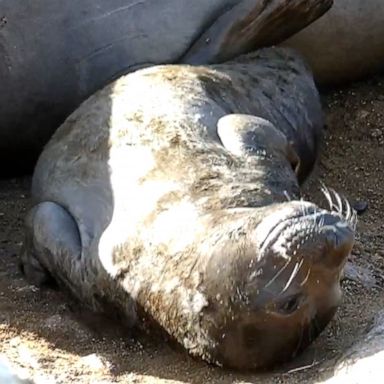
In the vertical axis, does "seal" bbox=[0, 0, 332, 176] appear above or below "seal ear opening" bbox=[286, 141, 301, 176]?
above

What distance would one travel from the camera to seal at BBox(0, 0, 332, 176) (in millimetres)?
5449

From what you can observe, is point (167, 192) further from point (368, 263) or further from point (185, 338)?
point (368, 263)

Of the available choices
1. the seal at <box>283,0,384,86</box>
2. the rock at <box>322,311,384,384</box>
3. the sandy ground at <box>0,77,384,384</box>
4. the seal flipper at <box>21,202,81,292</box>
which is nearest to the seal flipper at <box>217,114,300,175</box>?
the sandy ground at <box>0,77,384,384</box>

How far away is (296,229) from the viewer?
12.5 feet

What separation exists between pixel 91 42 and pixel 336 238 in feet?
6.67

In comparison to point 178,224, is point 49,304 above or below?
below

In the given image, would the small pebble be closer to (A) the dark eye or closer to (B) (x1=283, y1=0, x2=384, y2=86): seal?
(B) (x1=283, y1=0, x2=384, y2=86): seal

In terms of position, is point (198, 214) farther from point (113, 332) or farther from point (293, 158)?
point (293, 158)

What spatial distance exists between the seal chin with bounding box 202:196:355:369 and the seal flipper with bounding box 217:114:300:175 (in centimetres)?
76

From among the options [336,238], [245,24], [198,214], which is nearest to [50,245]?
[198,214]

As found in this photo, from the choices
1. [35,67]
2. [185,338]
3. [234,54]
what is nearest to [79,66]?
[35,67]

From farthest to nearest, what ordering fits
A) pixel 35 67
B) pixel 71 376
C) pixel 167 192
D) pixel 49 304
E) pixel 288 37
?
pixel 288 37 < pixel 35 67 < pixel 49 304 < pixel 167 192 < pixel 71 376

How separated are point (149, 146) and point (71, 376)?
0.92m

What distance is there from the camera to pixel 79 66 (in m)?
5.51
